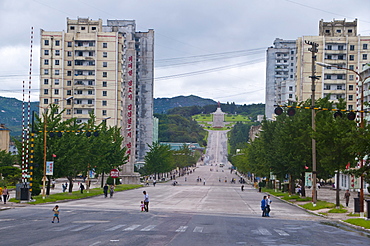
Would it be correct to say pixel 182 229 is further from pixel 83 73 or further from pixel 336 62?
pixel 336 62

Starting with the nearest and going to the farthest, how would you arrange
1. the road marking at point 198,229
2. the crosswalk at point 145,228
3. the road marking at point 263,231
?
the road marking at point 263,231 → the crosswalk at point 145,228 → the road marking at point 198,229

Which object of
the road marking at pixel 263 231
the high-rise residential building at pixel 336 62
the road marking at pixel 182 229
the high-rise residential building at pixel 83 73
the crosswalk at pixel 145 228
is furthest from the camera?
the high-rise residential building at pixel 336 62

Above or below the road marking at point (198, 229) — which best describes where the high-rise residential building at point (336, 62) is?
above

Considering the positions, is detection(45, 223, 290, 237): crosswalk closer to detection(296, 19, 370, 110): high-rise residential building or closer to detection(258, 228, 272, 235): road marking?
detection(258, 228, 272, 235): road marking

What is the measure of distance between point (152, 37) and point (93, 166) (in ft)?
368

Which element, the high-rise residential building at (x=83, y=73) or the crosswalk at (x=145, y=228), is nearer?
the crosswalk at (x=145, y=228)

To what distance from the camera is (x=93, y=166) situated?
78250mm

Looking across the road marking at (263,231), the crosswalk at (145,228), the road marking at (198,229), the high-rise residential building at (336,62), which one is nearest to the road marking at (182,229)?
the crosswalk at (145,228)

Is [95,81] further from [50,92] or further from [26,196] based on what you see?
[26,196]

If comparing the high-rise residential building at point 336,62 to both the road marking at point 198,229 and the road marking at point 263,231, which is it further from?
the road marking at point 198,229

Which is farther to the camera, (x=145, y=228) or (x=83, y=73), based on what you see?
(x=83, y=73)

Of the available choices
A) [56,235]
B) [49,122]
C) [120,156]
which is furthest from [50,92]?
[56,235]

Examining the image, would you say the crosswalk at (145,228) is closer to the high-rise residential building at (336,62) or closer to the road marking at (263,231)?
the road marking at (263,231)

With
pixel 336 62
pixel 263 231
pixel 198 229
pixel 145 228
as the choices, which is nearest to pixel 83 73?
pixel 336 62
